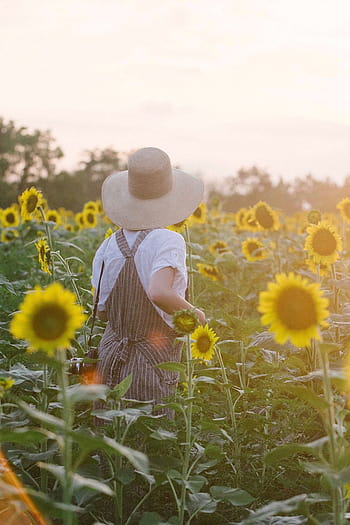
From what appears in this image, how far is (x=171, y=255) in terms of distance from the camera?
309 centimetres

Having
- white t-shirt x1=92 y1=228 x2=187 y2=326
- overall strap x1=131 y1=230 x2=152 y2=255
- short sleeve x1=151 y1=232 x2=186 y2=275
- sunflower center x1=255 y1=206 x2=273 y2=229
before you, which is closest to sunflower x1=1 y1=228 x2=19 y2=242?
sunflower center x1=255 y1=206 x2=273 y2=229

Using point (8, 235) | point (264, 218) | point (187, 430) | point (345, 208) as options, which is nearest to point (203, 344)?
point (187, 430)

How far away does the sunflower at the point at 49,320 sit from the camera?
197 cm

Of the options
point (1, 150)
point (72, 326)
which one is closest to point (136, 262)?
point (72, 326)

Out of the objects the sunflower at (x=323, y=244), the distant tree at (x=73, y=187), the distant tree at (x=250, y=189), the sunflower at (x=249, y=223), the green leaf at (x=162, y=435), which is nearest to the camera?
the green leaf at (x=162, y=435)

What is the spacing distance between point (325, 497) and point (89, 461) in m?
0.90

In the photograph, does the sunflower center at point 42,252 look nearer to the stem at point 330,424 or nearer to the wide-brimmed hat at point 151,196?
the wide-brimmed hat at point 151,196

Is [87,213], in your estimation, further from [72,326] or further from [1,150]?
[1,150]

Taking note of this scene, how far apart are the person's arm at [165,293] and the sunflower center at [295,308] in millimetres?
1038

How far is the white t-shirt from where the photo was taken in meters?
3.10

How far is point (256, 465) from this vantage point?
10.9 feet

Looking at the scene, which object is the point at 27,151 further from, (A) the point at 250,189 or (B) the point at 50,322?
(B) the point at 50,322

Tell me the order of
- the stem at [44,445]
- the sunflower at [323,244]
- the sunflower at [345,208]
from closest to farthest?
the stem at [44,445] → the sunflower at [323,244] → the sunflower at [345,208]

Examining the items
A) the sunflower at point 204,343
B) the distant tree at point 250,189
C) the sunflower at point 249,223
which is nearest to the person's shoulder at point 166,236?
the sunflower at point 204,343
